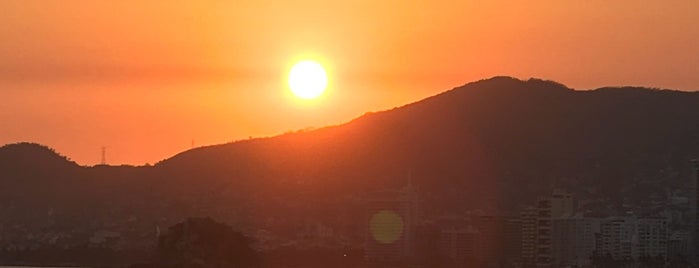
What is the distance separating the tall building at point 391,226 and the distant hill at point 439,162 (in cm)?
996

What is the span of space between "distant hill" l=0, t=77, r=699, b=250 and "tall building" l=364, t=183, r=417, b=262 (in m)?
9.96

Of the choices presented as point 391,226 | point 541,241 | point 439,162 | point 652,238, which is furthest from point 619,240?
point 439,162

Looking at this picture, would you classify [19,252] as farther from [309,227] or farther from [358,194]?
[358,194]

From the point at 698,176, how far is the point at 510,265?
57.3 feet

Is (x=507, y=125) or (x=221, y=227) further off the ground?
(x=507, y=125)

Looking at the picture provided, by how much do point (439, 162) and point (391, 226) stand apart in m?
28.6

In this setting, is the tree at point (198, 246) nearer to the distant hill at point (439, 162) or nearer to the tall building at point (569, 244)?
the tall building at point (569, 244)

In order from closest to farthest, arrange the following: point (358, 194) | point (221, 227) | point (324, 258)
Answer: point (221, 227)
point (324, 258)
point (358, 194)

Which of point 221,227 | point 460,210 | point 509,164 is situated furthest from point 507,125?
point 221,227

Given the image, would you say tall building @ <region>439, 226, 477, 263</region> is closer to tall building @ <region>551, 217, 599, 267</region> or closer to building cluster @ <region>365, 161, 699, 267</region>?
building cluster @ <region>365, 161, 699, 267</region>

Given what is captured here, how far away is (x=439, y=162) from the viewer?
5408 inches

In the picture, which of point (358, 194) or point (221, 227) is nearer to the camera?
point (221, 227)

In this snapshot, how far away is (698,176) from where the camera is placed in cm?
11462

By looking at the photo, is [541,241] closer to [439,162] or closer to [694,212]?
[694,212]
